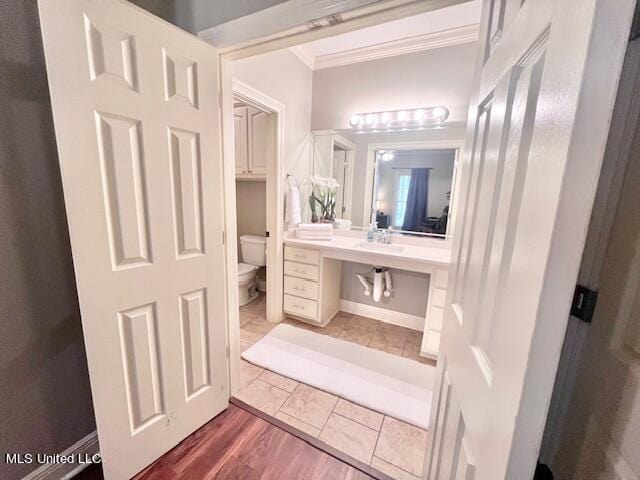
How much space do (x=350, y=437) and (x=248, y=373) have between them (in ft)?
2.74

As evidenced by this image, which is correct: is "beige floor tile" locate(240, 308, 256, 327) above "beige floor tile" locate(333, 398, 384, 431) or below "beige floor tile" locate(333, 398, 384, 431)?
above

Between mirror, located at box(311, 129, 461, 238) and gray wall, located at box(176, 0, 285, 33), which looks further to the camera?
mirror, located at box(311, 129, 461, 238)

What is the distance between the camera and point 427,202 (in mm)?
2338

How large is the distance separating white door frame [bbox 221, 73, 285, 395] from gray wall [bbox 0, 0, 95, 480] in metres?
0.66

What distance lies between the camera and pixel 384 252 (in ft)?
7.01

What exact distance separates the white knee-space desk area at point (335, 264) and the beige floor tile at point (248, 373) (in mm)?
719

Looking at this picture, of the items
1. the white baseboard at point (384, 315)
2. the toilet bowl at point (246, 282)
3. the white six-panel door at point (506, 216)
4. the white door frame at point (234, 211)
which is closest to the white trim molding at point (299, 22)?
the white door frame at point (234, 211)

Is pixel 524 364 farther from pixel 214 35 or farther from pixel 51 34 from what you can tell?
pixel 214 35

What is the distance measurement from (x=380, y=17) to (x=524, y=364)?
47.3 inches

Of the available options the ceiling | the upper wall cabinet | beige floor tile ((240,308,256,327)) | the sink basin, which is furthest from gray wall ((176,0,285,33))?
beige floor tile ((240,308,256,327))

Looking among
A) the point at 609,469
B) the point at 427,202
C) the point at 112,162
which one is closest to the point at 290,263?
the point at 427,202

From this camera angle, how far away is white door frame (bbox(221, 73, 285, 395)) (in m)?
1.37

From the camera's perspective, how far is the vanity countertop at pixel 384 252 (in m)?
1.96

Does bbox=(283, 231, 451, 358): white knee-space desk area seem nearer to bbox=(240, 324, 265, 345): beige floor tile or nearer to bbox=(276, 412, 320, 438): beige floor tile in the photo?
bbox=(240, 324, 265, 345): beige floor tile
